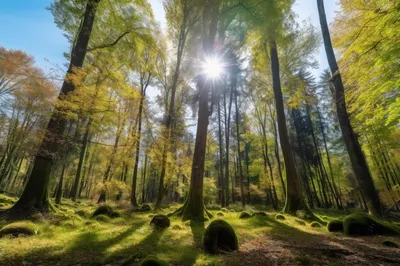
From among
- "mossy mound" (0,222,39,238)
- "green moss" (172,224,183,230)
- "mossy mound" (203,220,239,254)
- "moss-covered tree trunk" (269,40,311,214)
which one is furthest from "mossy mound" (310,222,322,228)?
"mossy mound" (0,222,39,238)

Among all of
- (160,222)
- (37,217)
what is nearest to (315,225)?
(160,222)

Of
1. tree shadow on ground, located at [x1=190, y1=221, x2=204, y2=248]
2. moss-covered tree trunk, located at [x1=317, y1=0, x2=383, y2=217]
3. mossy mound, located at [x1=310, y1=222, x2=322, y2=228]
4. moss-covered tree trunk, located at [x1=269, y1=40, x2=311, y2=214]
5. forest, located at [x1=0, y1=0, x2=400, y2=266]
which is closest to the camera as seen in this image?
forest, located at [x1=0, y1=0, x2=400, y2=266]

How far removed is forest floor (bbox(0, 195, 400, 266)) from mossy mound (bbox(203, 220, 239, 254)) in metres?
0.19

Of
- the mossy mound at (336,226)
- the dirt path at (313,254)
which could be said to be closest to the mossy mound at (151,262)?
the dirt path at (313,254)

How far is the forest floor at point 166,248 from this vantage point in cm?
296

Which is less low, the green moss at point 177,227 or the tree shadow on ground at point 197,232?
the green moss at point 177,227

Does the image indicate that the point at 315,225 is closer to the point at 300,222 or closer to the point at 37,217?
the point at 300,222

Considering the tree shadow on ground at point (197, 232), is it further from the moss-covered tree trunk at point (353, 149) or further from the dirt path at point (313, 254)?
the moss-covered tree trunk at point (353, 149)

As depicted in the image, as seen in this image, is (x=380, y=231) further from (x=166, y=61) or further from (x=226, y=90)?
(x=226, y=90)

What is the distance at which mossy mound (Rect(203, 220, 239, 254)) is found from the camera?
3.54m

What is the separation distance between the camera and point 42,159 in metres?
6.08

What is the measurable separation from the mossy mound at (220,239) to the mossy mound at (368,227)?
371cm

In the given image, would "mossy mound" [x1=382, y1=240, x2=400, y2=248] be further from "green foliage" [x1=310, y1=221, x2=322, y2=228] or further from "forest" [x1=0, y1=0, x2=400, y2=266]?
"green foliage" [x1=310, y1=221, x2=322, y2=228]

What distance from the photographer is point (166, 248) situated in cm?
366
